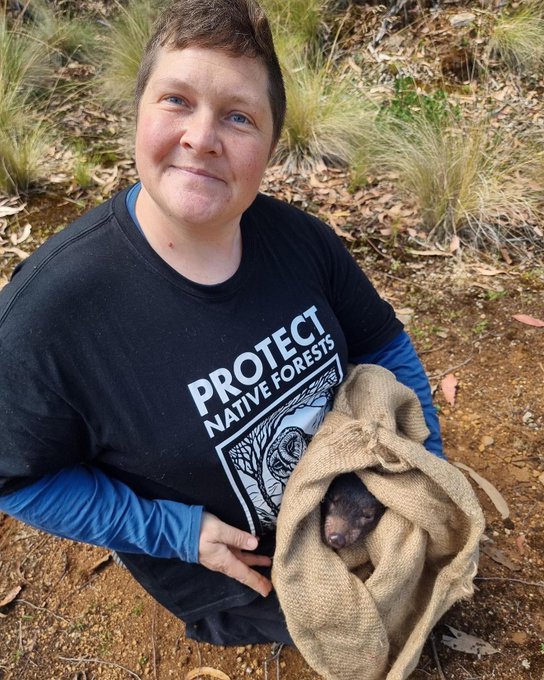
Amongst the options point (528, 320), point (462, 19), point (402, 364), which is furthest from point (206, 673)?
point (462, 19)

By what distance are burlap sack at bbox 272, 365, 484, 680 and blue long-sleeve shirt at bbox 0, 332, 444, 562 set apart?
0.28 metres

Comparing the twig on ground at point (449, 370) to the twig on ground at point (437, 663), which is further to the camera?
the twig on ground at point (449, 370)

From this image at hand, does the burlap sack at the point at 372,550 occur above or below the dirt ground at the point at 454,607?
above

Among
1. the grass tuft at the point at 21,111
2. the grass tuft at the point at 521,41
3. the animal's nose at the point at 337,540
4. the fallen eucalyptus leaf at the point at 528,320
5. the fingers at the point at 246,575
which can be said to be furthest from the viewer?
the grass tuft at the point at 521,41

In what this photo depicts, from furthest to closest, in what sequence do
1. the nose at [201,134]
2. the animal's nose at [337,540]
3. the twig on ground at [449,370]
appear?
1. the twig on ground at [449,370]
2. the animal's nose at [337,540]
3. the nose at [201,134]

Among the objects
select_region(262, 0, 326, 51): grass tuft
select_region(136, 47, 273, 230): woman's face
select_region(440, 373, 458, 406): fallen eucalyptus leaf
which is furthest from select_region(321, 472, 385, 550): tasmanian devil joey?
select_region(262, 0, 326, 51): grass tuft

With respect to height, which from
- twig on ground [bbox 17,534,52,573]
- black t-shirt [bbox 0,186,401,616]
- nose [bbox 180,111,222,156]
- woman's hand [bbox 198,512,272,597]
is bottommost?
twig on ground [bbox 17,534,52,573]

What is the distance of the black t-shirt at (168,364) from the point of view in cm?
122

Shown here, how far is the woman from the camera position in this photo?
1227 mm

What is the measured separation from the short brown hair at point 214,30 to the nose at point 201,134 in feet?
0.51

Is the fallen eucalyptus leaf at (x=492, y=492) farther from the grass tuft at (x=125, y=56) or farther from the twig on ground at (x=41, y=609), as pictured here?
the grass tuft at (x=125, y=56)

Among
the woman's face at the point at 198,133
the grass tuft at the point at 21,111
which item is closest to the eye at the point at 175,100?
the woman's face at the point at 198,133

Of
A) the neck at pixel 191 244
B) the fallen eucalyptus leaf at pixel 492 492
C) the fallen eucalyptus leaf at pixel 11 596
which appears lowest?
the fallen eucalyptus leaf at pixel 492 492

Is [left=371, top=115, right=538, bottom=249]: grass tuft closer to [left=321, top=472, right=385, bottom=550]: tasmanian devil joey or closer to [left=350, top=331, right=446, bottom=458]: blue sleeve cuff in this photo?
[left=350, top=331, right=446, bottom=458]: blue sleeve cuff
